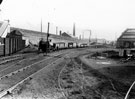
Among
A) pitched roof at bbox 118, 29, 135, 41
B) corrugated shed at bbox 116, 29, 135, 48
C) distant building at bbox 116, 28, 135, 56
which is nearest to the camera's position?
distant building at bbox 116, 28, 135, 56

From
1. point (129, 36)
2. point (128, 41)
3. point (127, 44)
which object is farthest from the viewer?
point (129, 36)

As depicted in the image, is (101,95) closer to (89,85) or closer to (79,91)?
(79,91)

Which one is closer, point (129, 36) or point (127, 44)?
point (127, 44)

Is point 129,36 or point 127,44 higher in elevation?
point 129,36

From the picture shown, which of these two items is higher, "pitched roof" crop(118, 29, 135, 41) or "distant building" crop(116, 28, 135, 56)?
"pitched roof" crop(118, 29, 135, 41)

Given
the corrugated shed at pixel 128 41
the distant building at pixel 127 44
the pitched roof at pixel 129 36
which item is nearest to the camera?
the distant building at pixel 127 44

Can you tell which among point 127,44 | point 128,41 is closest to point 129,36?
point 128,41

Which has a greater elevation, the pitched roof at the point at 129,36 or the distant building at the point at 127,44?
the pitched roof at the point at 129,36

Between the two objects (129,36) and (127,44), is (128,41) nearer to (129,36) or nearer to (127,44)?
(127,44)

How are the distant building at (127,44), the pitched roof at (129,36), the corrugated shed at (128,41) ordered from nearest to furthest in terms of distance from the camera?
the distant building at (127,44) < the corrugated shed at (128,41) < the pitched roof at (129,36)

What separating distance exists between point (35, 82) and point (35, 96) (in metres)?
2.89

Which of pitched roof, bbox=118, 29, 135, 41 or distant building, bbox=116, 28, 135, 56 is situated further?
pitched roof, bbox=118, 29, 135, 41

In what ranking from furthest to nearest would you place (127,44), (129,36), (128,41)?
1. (129,36)
2. (128,41)
3. (127,44)

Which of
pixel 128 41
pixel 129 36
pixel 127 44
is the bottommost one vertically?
pixel 127 44
